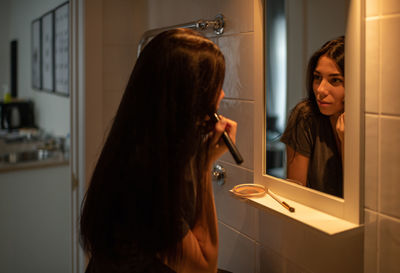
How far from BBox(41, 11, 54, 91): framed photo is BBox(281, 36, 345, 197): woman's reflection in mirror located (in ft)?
8.56

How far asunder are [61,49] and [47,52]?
404 millimetres

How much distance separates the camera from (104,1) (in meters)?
1.74

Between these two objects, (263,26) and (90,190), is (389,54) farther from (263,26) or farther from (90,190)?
(90,190)

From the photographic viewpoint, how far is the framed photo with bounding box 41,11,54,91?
3113mm

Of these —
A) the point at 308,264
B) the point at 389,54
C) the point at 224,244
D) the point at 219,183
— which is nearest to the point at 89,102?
the point at 219,183

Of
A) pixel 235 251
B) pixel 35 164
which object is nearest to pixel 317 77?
pixel 235 251

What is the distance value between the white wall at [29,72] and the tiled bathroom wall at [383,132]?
248 centimetres

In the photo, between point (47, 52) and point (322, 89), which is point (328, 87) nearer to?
point (322, 89)

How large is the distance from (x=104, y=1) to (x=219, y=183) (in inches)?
39.1

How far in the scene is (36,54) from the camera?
3535 millimetres

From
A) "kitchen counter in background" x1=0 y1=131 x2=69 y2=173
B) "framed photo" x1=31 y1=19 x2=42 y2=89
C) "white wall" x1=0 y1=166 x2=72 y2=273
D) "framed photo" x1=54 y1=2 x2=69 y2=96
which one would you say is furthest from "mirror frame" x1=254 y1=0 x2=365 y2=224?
"framed photo" x1=31 y1=19 x2=42 y2=89

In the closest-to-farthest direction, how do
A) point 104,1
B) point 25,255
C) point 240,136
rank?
point 240,136 → point 104,1 → point 25,255

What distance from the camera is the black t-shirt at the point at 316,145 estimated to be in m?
0.87

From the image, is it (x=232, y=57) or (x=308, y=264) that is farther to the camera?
(x=232, y=57)
